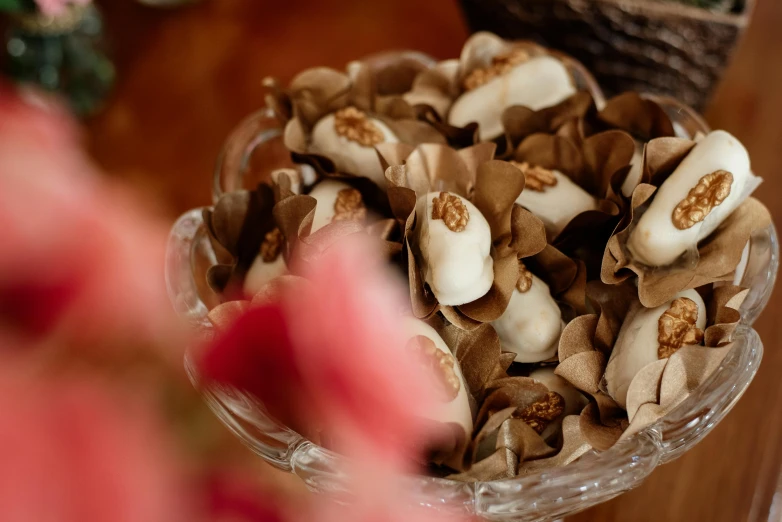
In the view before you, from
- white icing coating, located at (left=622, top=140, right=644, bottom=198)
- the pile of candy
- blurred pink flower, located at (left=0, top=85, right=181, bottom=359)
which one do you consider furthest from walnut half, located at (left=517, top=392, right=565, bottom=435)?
blurred pink flower, located at (left=0, top=85, right=181, bottom=359)

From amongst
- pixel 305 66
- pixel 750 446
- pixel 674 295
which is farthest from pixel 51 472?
pixel 305 66

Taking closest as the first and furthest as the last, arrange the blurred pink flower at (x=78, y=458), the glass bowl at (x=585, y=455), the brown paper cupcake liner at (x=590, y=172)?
1. the blurred pink flower at (x=78, y=458)
2. the glass bowl at (x=585, y=455)
3. the brown paper cupcake liner at (x=590, y=172)

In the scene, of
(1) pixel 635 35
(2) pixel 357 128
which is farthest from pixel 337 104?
(1) pixel 635 35

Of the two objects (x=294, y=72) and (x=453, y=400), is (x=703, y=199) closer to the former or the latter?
(x=453, y=400)

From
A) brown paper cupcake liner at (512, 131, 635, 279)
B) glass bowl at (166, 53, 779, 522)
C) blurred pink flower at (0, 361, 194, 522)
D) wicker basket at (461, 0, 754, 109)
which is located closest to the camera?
blurred pink flower at (0, 361, 194, 522)

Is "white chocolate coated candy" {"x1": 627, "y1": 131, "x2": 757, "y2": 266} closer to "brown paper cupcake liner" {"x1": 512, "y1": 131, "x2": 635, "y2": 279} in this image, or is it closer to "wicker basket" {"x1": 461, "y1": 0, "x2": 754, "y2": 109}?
"brown paper cupcake liner" {"x1": 512, "y1": 131, "x2": 635, "y2": 279}

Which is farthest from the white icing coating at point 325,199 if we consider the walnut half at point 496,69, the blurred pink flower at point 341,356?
the blurred pink flower at point 341,356

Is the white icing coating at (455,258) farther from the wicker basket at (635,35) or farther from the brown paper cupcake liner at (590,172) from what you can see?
the wicker basket at (635,35)
